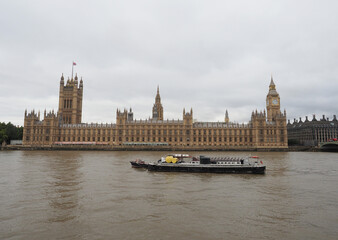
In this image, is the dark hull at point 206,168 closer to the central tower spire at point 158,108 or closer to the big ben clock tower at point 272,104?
the big ben clock tower at point 272,104

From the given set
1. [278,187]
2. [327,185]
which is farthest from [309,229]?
[327,185]

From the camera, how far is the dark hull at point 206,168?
3059cm

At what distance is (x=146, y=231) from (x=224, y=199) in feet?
25.9

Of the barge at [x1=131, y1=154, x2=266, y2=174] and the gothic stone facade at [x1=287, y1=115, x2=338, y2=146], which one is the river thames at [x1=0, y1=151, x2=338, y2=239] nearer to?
the barge at [x1=131, y1=154, x2=266, y2=174]

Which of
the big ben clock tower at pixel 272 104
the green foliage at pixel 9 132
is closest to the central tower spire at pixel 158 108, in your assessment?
the big ben clock tower at pixel 272 104

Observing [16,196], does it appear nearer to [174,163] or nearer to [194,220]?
[194,220]

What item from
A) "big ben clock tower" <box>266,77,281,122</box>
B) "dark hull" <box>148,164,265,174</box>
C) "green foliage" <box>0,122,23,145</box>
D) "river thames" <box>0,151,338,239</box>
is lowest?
"river thames" <box>0,151,338,239</box>

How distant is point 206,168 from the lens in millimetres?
31625

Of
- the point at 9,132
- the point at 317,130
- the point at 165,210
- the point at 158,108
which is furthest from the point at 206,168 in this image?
the point at 317,130

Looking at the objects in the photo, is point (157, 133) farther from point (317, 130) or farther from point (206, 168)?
point (317, 130)

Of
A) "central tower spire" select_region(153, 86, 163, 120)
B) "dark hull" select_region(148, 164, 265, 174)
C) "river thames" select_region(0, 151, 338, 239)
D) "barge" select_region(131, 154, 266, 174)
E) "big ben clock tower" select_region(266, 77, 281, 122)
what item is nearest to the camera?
"river thames" select_region(0, 151, 338, 239)

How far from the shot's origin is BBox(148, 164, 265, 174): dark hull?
30594 mm

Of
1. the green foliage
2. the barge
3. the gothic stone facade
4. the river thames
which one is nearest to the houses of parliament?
the green foliage

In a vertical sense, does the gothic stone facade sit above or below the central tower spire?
below
